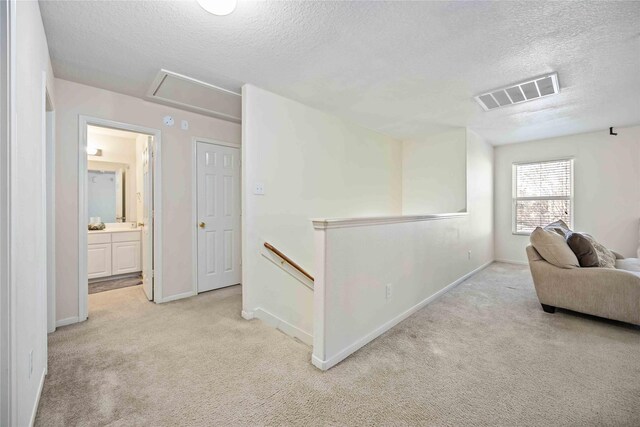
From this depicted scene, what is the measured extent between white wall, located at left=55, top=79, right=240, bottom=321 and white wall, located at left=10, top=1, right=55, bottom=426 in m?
1.05

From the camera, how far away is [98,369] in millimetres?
1870

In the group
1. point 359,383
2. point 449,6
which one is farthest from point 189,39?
point 359,383

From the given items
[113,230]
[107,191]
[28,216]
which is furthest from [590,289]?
[107,191]

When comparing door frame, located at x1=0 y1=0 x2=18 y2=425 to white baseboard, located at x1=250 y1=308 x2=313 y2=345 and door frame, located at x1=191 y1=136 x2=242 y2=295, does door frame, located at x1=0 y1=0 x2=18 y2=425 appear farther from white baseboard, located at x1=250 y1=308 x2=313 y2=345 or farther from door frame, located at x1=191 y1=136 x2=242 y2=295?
door frame, located at x1=191 y1=136 x2=242 y2=295

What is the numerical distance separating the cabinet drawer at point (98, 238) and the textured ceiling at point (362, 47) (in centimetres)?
241

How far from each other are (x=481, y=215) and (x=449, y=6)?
3.91 m

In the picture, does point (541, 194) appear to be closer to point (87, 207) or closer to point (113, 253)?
point (87, 207)

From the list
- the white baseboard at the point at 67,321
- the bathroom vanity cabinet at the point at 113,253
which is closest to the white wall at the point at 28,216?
the white baseboard at the point at 67,321

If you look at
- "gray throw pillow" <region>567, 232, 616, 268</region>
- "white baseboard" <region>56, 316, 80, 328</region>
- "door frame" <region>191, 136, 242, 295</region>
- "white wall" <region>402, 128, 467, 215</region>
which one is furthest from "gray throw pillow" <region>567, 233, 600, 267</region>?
"white baseboard" <region>56, 316, 80, 328</region>

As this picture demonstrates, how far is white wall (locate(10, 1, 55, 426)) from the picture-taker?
1.19 metres

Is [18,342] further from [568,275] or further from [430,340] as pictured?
[568,275]

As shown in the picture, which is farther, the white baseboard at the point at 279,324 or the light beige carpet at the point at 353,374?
the white baseboard at the point at 279,324

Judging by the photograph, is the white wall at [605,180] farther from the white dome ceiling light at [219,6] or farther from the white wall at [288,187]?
the white dome ceiling light at [219,6]

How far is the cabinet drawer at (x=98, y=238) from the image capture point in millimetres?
4062
